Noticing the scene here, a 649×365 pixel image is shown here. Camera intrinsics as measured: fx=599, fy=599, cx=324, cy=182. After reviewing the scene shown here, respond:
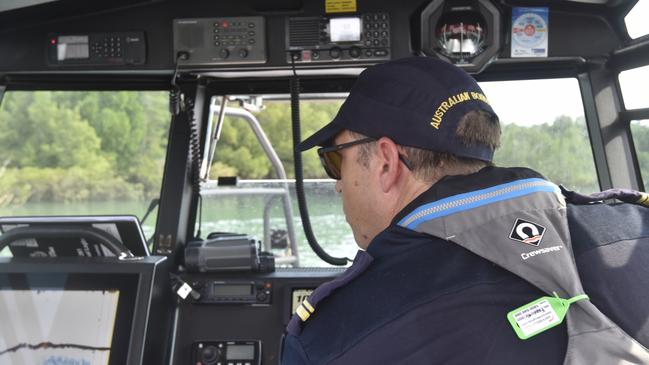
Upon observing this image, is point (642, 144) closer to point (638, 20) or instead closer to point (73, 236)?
point (638, 20)

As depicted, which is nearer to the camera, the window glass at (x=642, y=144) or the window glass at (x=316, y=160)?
the window glass at (x=642, y=144)

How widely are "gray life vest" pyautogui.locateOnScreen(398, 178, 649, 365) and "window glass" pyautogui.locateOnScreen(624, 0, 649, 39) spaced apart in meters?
1.43

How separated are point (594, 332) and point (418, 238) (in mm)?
295

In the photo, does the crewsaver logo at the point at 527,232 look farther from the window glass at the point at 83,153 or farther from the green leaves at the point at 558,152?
the window glass at the point at 83,153

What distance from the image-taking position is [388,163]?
3.79ft

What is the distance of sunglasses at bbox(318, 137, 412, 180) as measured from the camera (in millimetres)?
1185

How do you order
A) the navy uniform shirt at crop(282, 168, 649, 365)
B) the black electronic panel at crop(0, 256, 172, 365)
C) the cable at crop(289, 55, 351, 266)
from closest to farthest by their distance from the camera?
1. the navy uniform shirt at crop(282, 168, 649, 365)
2. the black electronic panel at crop(0, 256, 172, 365)
3. the cable at crop(289, 55, 351, 266)

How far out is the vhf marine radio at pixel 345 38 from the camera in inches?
89.0

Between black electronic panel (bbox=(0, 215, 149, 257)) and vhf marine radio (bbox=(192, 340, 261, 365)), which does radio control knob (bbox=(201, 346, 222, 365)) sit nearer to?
vhf marine radio (bbox=(192, 340, 261, 365))

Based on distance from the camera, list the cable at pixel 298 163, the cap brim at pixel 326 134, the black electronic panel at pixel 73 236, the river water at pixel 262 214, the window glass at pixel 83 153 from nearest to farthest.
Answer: the cap brim at pixel 326 134
the black electronic panel at pixel 73 236
the cable at pixel 298 163
the river water at pixel 262 214
the window glass at pixel 83 153

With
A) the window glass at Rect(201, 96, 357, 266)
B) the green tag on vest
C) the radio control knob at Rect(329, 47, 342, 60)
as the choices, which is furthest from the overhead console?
the green tag on vest

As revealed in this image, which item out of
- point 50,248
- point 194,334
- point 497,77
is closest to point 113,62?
point 50,248

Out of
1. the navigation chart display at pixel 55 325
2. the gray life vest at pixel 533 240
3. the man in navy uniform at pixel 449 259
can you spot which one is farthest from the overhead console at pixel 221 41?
the gray life vest at pixel 533 240

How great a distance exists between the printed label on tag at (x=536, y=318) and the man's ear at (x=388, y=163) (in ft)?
1.17
